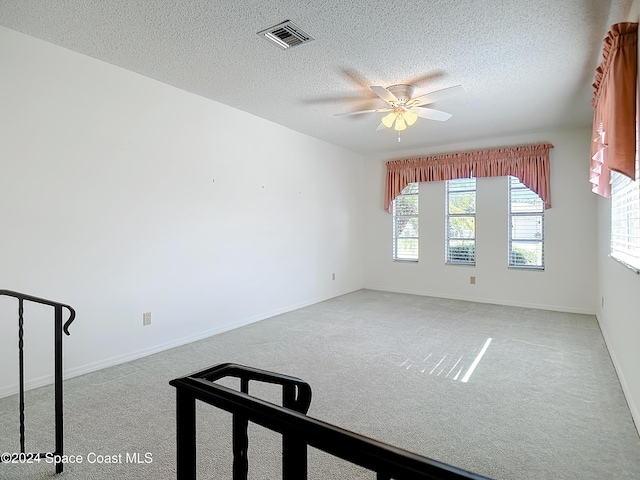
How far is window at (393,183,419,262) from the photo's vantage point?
20.7 feet

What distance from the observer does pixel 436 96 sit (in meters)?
3.28

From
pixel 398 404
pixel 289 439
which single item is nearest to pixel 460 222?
pixel 398 404

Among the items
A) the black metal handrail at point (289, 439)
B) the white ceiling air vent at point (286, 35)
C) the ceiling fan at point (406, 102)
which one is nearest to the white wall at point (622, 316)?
the ceiling fan at point (406, 102)

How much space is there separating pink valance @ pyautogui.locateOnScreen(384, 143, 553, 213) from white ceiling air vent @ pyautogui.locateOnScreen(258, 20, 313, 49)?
3.85 metres

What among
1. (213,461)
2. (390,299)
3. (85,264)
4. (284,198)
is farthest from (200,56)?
(390,299)

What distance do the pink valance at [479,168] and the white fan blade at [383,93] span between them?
274cm

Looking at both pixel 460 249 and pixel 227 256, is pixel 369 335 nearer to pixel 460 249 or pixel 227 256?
pixel 227 256

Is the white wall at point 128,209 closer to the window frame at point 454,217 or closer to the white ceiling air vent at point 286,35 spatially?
Answer: the white ceiling air vent at point 286,35

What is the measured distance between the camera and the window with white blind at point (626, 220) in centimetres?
229

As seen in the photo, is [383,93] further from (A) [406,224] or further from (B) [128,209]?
(A) [406,224]

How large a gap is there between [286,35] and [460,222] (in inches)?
168

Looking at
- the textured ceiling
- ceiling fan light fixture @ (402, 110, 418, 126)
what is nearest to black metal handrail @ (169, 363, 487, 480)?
the textured ceiling

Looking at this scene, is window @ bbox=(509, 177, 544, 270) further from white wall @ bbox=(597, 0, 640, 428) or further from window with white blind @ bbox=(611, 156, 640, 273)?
window with white blind @ bbox=(611, 156, 640, 273)

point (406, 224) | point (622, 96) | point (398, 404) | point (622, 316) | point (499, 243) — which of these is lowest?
point (398, 404)
